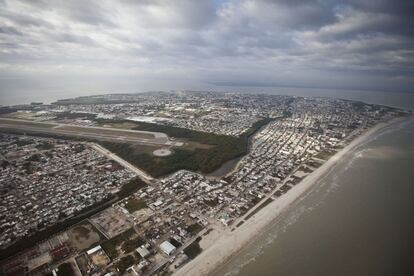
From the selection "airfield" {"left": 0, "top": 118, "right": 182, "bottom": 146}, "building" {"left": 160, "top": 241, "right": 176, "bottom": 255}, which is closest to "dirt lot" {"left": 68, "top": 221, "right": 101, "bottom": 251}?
"building" {"left": 160, "top": 241, "right": 176, "bottom": 255}

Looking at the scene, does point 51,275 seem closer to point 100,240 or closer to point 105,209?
point 100,240

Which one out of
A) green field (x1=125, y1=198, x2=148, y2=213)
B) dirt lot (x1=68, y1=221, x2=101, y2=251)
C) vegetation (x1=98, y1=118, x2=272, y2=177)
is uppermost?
vegetation (x1=98, y1=118, x2=272, y2=177)

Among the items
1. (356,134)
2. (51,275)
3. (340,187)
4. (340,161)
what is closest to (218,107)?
(356,134)

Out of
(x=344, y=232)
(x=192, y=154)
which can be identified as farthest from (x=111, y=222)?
(x=344, y=232)

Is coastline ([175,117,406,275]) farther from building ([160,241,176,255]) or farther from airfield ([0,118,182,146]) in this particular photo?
airfield ([0,118,182,146])

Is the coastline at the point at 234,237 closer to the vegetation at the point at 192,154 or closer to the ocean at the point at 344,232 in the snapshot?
the ocean at the point at 344,232

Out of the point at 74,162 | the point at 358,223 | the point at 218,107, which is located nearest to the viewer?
the point at 358,223
